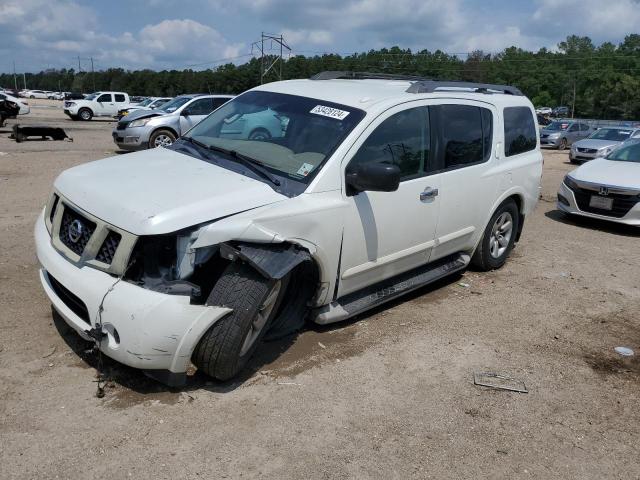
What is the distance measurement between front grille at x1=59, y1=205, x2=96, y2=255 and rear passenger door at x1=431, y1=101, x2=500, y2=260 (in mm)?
2797

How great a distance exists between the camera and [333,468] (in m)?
2.94

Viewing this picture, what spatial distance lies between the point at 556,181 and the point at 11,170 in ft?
41.8

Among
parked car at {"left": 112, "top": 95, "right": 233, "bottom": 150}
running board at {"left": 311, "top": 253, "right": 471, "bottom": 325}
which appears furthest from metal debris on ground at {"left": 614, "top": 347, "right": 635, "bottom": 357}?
parked car at {"left": 112, "top": 95, "right": 233, "bottom": 150}

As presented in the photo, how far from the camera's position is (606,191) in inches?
341

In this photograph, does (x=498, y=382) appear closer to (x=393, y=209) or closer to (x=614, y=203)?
(x=393, y=209)

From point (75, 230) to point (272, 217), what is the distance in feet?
4.08

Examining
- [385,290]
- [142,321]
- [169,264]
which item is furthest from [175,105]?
[142,321]

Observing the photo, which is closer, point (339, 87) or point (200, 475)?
point (200, 475)

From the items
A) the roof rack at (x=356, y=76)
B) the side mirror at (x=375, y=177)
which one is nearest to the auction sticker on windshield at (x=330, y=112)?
the side mirror at (x=375, y=177)

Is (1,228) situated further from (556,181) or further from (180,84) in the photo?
(180,84)

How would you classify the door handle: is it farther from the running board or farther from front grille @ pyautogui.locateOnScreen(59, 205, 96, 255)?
front grille @ pyautogui.locateOnScreen(59, 205, 96, 255)

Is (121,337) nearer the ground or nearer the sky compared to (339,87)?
nearer the ground

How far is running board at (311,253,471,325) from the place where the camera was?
420 cm


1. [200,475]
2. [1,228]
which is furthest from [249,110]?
[1,228]
